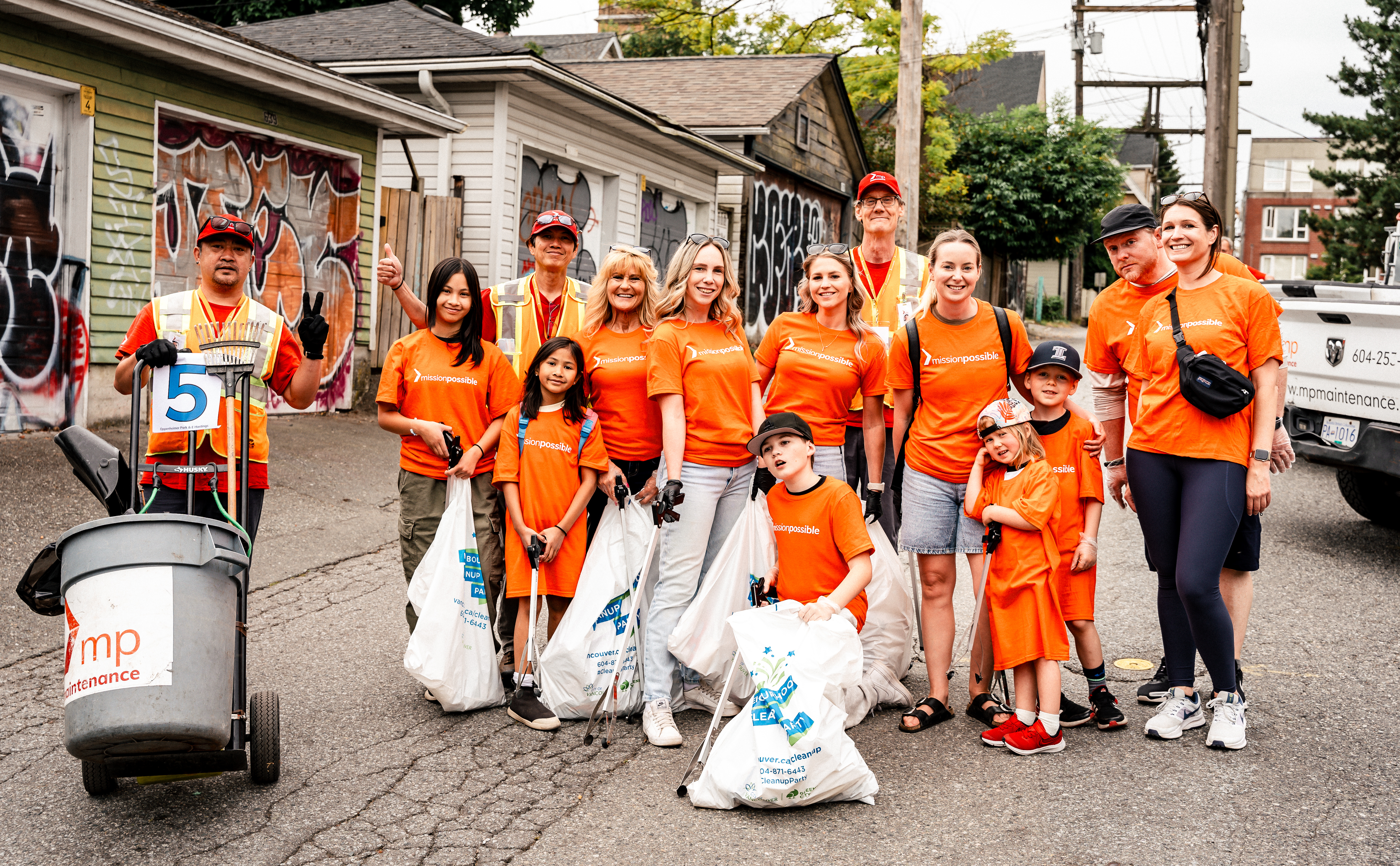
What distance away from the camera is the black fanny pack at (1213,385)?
13.5 feet

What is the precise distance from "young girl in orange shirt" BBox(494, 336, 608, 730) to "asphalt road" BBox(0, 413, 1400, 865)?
1.85ft

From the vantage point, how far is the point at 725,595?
4.35m

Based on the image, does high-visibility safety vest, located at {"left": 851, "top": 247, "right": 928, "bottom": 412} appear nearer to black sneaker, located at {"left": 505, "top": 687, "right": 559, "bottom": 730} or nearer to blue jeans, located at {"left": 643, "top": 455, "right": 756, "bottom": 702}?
blue jeans, located at {"left": 643, "top": 455, "right": 756, "bottom": 702}

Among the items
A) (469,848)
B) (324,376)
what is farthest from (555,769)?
(324,376)

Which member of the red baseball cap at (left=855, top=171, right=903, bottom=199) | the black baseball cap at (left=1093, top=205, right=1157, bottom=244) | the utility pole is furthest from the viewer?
the utility pole

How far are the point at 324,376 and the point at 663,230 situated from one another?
303 inches

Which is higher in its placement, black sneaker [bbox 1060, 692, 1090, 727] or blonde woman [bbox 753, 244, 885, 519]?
blonde woman [bbox 753, 244, 885, 519]

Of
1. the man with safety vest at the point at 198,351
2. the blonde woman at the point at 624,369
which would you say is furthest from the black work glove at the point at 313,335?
the blonde woman at the point at 624,369

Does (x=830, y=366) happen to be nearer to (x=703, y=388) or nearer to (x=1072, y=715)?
(x=703, y=388)

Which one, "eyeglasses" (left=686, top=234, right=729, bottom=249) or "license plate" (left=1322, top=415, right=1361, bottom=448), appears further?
"license plate" (left=1322, top=415, right=1361, bottom=448)

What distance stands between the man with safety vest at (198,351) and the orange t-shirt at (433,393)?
43cm

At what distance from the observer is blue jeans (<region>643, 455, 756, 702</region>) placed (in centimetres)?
440

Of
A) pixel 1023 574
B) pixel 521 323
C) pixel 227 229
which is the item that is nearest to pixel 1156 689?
pixel 1023 574

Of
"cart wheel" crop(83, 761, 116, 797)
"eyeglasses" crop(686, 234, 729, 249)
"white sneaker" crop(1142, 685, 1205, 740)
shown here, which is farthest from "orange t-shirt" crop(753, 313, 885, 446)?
"cart wheel" crop(83, 761, 116, 797)
